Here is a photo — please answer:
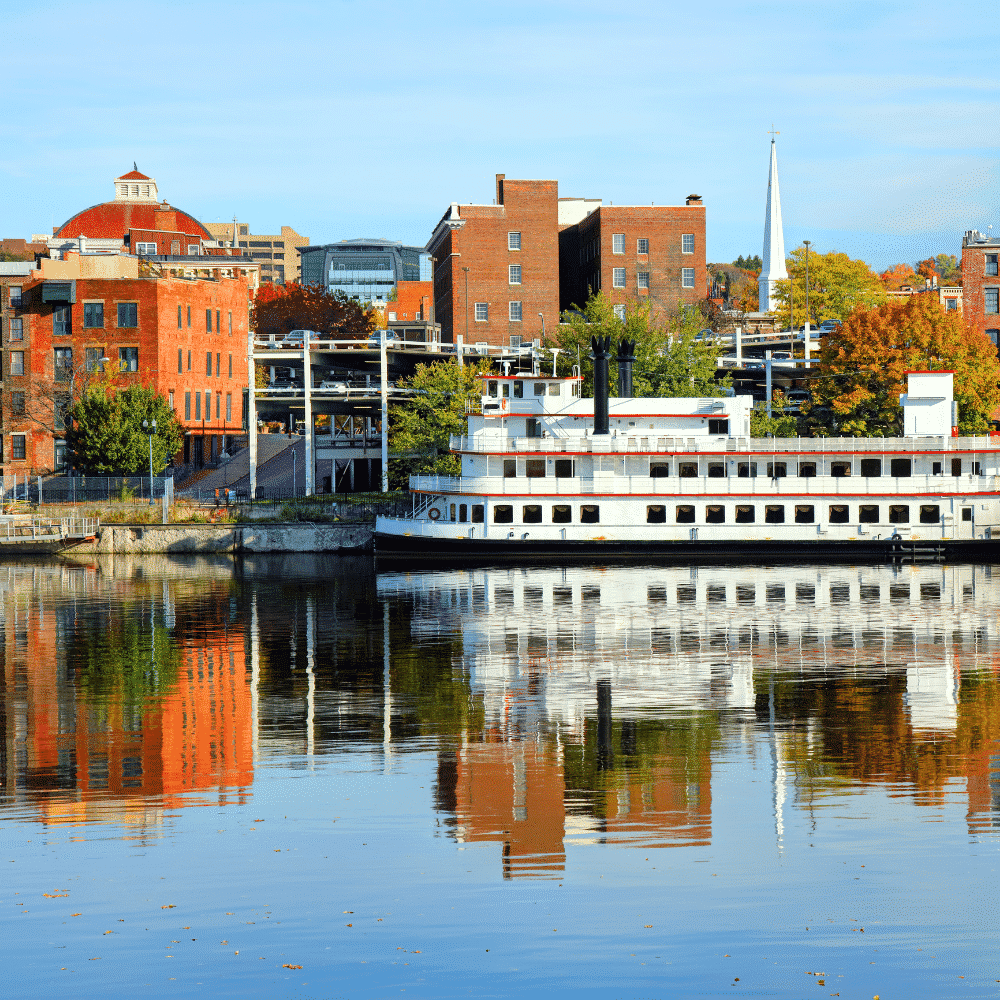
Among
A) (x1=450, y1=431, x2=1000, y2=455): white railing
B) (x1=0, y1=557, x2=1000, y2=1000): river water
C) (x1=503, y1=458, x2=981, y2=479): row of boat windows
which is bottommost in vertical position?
(x1=0, y1=557, x2=1000, y2=1000): river water

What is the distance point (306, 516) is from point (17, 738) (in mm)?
43490

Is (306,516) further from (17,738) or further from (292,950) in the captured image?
(292,950)

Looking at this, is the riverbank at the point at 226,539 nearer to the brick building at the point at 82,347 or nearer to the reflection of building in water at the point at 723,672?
the reflection of building in water at the point at 723,672

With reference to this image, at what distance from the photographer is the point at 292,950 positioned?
536 inches

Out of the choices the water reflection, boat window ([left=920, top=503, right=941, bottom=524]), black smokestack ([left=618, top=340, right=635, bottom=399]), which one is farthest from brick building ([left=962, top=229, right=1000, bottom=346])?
the water reflection

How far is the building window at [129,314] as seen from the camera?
80.8 meters

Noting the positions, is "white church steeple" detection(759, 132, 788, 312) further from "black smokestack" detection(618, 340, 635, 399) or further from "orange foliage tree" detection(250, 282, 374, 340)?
"black smokestack" detection(618, 340, 635, 399)

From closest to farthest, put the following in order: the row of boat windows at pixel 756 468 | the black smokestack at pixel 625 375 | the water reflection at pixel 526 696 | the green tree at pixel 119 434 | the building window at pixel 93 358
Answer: the water reflection at pixel 526 696
the row of boat windows at pixel 756 468
the black smokestack at pixel 625 375
the green tree at pixel 119 434
the building window at pixel 93 358

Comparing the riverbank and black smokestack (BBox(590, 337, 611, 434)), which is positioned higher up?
black smokestack (BBox(590, 337, 611, 434))

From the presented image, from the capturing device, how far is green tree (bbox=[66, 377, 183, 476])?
70812 mm


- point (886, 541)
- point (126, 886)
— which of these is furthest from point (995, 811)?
point (886, 541)

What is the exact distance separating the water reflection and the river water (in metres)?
0.12

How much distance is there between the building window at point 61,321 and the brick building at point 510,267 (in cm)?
2823

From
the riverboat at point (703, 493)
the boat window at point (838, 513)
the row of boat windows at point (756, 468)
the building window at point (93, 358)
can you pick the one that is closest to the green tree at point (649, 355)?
the row of boat windows at point (756, 468)
